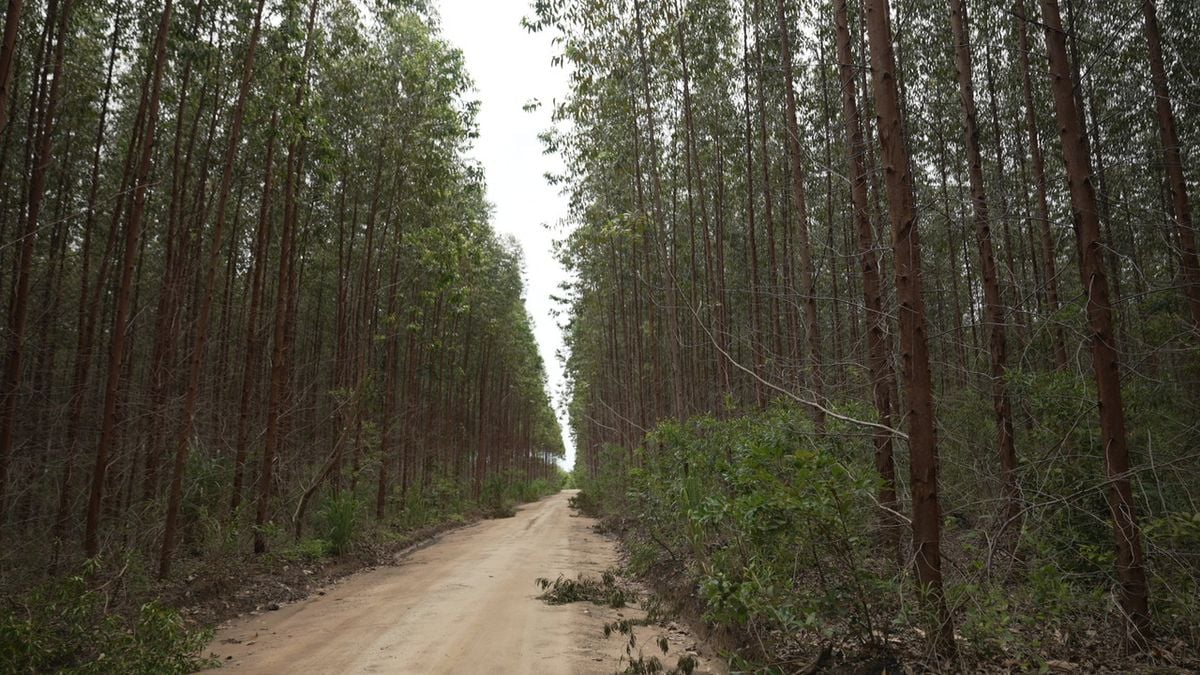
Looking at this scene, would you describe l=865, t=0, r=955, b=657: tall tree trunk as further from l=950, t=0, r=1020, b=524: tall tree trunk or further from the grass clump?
the grass clump

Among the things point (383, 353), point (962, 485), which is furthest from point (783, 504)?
point (383, 353)

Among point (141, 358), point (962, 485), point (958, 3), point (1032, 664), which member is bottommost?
point (1032, 664)

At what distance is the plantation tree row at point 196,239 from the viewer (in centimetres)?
913

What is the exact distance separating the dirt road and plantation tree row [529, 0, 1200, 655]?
159 centimetres

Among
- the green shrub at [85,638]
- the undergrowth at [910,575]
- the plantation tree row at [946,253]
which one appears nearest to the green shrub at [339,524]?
the plantation tree row at [946,253]

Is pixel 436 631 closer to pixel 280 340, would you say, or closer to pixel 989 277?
pixel 280 340

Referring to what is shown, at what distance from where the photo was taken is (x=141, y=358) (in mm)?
16641

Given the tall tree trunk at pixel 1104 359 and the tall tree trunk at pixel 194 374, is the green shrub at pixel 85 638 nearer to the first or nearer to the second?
the tall tree trunk at pixel 194 374

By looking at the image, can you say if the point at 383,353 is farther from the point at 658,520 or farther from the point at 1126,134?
the point at 1126,134

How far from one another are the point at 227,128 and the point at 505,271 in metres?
16.4

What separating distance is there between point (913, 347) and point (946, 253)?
1722cm

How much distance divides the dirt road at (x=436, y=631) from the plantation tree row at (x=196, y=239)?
2.57 m

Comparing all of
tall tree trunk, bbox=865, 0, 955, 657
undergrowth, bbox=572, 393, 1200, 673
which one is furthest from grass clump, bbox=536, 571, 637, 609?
tall tree trunk, bbox=865, 0, 955, 657

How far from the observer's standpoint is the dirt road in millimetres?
5609
